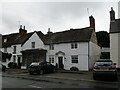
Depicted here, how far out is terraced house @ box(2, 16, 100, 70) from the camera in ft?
88.6

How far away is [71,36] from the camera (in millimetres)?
29672

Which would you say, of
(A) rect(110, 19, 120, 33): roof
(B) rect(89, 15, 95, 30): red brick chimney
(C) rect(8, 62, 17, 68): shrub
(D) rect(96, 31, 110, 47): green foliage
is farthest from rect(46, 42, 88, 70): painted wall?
(D) rect(96, 31, 110, 47): green foliage

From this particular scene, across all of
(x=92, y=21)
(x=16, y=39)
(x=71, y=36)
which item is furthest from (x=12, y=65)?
(x=92, y=21)

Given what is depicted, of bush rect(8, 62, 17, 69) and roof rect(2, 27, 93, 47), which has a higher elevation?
roof rect(2, 27, 93, 47)

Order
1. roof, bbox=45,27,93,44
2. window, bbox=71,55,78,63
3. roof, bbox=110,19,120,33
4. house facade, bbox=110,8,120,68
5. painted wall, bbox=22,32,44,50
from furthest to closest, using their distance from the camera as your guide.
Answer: painted wall, bbox=22,32,44,50, roof, bbox=45,27,93,44, window, bbox=71,55,78,63, roof, bbox=110,19,120,33, house facade, bbox=110,8,120,68

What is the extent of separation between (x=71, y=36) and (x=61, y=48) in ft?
9.49

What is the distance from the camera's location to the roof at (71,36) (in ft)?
90.9

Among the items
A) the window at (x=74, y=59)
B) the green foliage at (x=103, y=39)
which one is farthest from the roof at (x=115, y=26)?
the green foliage at (x=103, y=39)

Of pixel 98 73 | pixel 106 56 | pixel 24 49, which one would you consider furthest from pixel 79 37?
pixel 98 73

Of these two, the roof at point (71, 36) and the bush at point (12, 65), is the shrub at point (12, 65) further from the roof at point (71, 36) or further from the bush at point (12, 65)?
the roof at point (71, 36)

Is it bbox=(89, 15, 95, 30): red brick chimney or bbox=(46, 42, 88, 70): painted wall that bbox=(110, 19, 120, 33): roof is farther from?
bbox=(89, 15, 95, 30): red brick chimney

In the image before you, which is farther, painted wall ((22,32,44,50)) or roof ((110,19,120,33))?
painted wall ((22,32,44,50))

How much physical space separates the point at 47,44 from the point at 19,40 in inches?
368

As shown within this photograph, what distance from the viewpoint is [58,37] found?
102ft
